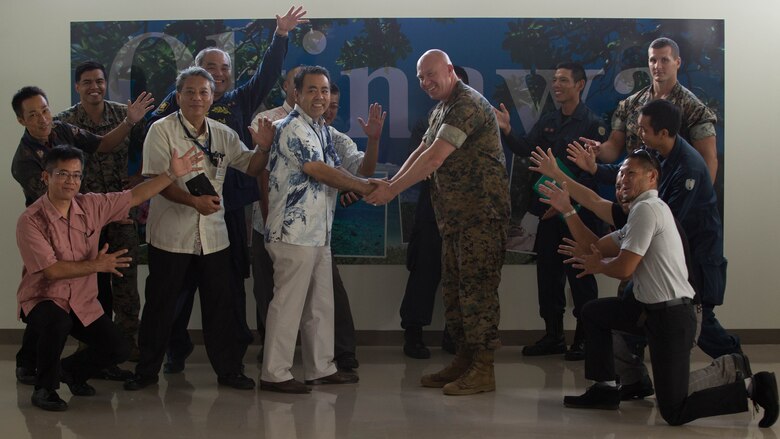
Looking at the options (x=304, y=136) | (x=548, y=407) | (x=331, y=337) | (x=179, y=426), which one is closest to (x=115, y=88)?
(x=304, y=136)

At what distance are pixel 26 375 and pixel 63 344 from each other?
78cm

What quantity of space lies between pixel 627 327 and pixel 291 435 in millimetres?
1670

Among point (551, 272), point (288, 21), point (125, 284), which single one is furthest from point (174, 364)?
point (551, 272)

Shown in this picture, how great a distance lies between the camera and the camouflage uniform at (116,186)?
5.38 meters

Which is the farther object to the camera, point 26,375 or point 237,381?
point 26,375

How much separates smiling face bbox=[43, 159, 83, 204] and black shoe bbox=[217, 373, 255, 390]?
1293mm

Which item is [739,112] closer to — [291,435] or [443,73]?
[443,73]

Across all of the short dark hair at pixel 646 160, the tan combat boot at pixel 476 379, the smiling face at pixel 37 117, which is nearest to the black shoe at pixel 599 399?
the tan combat boot at pixel 476 379

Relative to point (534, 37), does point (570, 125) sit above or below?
below

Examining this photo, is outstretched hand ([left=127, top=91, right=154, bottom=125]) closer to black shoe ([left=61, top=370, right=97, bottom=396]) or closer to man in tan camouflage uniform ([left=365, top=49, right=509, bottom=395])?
black shoe ([left=61, top=370, right=97, bottom=396])

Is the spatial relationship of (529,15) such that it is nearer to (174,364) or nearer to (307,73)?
(307,73)

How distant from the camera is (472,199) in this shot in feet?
15.5

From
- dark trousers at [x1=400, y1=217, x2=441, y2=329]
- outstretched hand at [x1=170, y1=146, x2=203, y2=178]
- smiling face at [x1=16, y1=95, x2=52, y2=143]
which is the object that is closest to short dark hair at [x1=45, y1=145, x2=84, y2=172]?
outstretched hand at [x1=170, y1=146, x2=203, y2=178]

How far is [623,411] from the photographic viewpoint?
14.5ft
